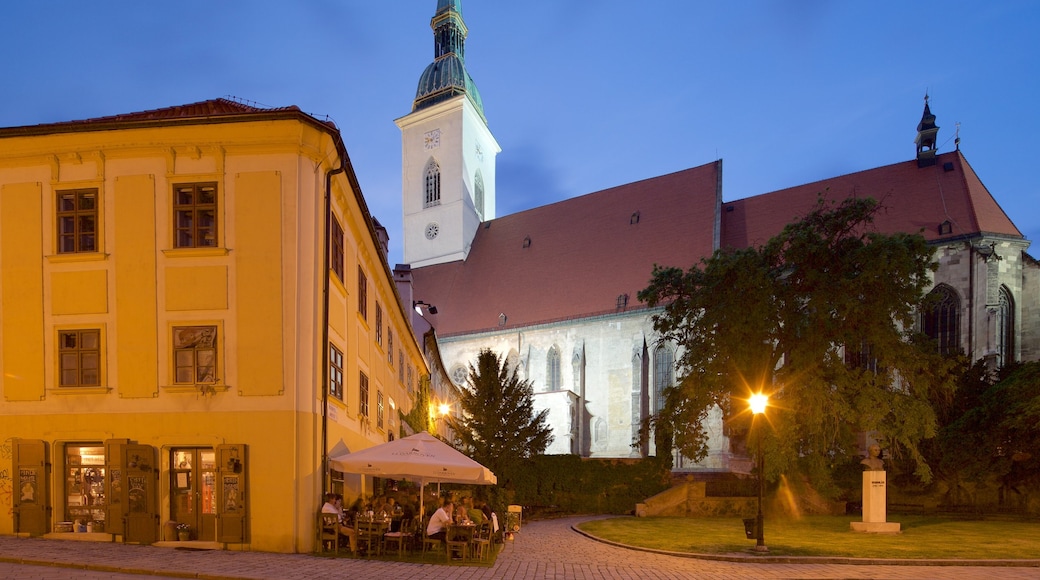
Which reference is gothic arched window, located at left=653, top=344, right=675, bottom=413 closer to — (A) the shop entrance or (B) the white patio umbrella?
(B) the white patio umbrella

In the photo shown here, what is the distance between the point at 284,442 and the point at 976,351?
41.8m

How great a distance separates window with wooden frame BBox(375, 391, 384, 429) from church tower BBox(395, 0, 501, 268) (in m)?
45.1

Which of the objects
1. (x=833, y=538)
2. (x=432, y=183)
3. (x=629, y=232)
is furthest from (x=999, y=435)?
(x=432, y=183)

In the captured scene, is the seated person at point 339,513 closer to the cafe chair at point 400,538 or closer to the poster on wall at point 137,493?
the cafe chair at point 400,538

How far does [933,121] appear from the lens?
49.5 metres

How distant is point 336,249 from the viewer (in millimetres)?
15867

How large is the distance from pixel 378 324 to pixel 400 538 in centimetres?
971

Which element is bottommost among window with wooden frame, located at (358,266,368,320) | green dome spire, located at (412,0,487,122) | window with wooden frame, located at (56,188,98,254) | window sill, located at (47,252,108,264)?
window with wooden frame, located at (358,266,368,320)

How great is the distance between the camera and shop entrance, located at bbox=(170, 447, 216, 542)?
13.6 m

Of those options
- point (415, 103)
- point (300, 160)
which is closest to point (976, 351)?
point (300, 160)

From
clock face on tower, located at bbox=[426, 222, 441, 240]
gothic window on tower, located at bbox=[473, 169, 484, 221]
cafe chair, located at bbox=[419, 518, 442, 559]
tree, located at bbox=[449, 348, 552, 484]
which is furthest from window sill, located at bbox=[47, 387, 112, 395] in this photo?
gothic window on tower, located at bbox=[473, 169, 484, 221]

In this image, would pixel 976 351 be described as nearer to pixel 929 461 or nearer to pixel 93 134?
pixel 929 461

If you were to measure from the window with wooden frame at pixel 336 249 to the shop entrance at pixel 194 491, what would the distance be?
448cm

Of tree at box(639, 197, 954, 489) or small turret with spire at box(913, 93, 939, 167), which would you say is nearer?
tree at box(639, 197, 954, 489)
